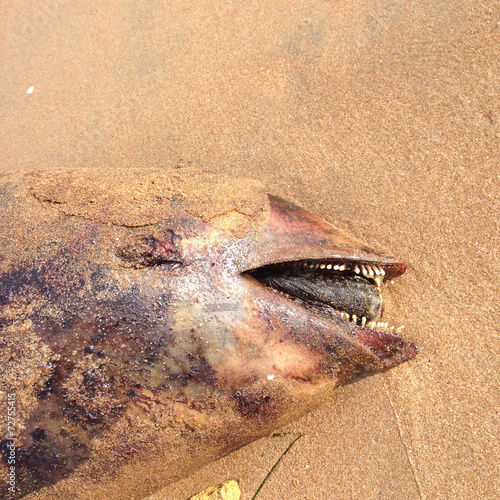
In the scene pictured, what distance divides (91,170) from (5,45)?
8.76 feet

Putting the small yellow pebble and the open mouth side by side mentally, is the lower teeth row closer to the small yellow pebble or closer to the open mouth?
the open mouth

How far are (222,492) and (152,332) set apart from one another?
140cm

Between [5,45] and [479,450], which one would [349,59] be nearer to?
[479,450]

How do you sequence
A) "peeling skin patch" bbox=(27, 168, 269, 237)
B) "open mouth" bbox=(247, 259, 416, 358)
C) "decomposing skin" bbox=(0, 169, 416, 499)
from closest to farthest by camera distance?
"decomposing skin" bbox=(0, 169, 416, 499)
"peeling skin patch" bbox=(27, 168, 269, 237)
"open mouth" bbox=(247, 259, 416, 358)

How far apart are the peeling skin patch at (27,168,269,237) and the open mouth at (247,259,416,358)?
1.12ft

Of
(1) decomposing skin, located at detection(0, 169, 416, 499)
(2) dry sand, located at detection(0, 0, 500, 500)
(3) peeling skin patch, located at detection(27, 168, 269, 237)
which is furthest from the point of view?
(2) dry sand, located at detection(0, 0, 500, 500)

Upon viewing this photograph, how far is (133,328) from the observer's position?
7.22 ft

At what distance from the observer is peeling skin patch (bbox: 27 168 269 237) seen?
7.90 feet

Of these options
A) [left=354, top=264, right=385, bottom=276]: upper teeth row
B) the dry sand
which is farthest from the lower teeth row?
the dry sand

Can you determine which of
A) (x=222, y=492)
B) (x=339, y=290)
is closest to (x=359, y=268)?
(x=339, y=290)

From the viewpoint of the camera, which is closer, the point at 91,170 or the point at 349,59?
the point at 91,170

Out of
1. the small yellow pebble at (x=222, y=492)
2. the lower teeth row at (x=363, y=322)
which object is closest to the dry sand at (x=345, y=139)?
the small yellow pebble at (x=222, y=492)

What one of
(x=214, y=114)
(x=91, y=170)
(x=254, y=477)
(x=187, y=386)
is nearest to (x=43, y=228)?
(x=91, y=170)

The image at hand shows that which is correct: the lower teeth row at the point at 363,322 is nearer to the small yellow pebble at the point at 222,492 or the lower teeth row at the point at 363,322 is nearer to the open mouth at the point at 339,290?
the open mouth at the point at 339,290
